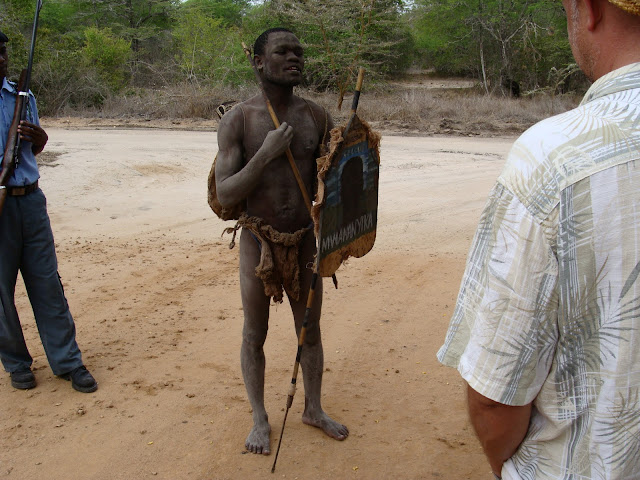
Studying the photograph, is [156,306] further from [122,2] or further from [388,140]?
[122,2]

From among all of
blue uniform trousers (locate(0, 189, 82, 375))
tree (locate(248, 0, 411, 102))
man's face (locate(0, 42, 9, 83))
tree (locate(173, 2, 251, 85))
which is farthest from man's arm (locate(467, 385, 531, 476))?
tree (locate(173, 2, 251, 85))

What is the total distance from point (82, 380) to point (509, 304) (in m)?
3.27

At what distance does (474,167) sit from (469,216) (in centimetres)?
289

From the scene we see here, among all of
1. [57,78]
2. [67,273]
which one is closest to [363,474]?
[67,273]

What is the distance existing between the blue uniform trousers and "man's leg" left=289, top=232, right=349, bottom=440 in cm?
152

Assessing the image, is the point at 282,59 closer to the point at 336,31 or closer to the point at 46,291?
the point at 46,291

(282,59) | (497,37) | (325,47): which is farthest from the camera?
(497,37)

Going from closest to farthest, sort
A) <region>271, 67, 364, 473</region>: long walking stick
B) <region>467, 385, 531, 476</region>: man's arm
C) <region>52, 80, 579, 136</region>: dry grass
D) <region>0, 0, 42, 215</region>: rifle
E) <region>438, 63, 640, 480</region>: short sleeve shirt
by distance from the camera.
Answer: <region>438, 63, 640, 480</region>: short sleeve shirt
<region>467, 385, 531, 476</region>: man's arm
<region>271, 67, 364, 473</region>: long walking stick
<region>0, 0, 42, 215</region>: rifle
<region>52, 80, 579, 136</region>: dry grass

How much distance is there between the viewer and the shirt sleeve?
112cm

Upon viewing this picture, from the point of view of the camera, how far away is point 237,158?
2.96m

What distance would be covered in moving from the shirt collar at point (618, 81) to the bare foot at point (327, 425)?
98.0 inches

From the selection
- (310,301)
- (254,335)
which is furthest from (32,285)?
(310,301)

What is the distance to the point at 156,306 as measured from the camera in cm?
505

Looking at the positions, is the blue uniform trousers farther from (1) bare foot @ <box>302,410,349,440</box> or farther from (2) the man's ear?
(2) the man's ear
